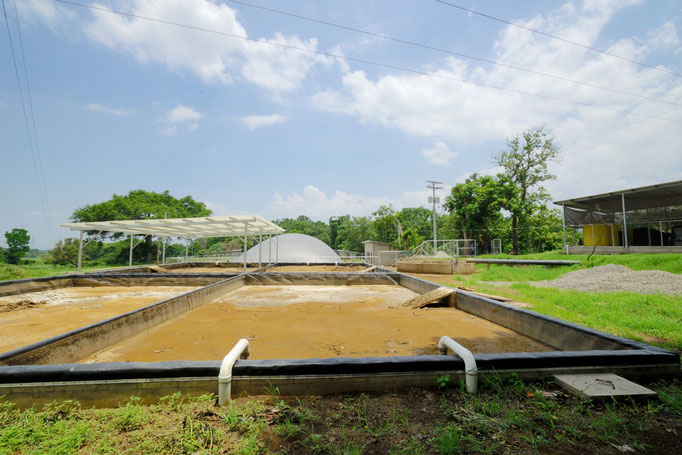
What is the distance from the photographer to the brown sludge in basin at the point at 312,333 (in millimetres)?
3113

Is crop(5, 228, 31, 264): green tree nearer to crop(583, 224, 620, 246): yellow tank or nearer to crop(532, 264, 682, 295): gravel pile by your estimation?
crop(532, 264, 682, 295): gravel pile

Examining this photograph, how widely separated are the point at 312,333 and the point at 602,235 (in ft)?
65.6

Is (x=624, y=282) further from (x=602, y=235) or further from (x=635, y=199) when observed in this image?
(x=602, y=235)

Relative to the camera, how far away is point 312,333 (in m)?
3.81

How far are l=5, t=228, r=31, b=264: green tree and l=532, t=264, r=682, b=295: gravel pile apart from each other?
52113 millimetres

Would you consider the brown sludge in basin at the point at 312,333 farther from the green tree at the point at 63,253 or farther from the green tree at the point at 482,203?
the green tree at the point at 63,253

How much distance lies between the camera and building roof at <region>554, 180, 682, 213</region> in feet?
43.0

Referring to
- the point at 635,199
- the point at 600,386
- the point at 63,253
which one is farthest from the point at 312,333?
the point at 63,253

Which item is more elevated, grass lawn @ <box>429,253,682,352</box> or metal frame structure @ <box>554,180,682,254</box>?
metal frame structure @ <box>554,180,682,254</box>

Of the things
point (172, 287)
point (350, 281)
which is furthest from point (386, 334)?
point (172, 287)

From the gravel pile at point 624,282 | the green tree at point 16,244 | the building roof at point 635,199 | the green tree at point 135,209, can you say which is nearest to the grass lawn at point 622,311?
the gravel pile at point 624,282

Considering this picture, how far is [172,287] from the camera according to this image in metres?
8.48

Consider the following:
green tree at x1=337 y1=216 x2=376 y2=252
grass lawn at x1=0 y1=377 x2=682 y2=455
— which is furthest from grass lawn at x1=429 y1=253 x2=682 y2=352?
green tree at x1=337 y1=216 x2=376 y2=252

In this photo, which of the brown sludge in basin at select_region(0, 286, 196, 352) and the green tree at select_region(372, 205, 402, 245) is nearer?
the brown sludge in basin at select_region(0, 286, 196, 352)
